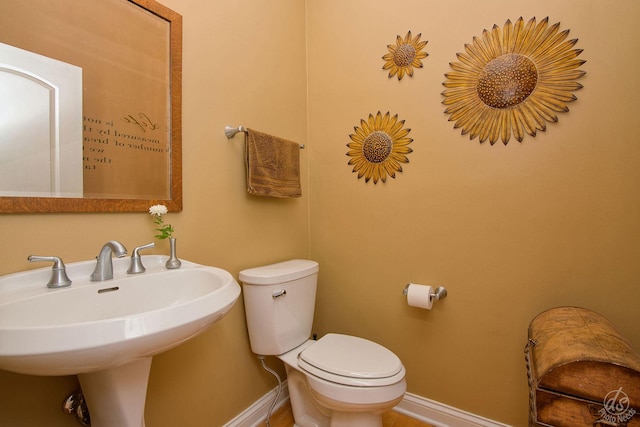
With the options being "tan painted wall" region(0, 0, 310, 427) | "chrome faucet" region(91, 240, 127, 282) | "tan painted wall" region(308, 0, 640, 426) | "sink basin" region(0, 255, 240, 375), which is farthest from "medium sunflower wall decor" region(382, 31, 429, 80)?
"chrome faucet" region(91, 240, 127, 282)

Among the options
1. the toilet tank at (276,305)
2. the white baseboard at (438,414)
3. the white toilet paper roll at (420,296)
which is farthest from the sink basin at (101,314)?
the white baseboard at (438,414)

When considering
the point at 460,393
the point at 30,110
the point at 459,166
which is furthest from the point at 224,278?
the point at 460,393

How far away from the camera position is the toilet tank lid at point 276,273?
1.28m

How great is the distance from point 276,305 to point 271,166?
26.5 inches

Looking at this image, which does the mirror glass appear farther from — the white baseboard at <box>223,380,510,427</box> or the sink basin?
the white baseboard at <box>223,380,510,427</box>

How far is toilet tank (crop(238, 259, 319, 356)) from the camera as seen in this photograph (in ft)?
4.25

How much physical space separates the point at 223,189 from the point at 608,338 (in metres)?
1.43

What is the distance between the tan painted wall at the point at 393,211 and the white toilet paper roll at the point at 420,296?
0.33 feet

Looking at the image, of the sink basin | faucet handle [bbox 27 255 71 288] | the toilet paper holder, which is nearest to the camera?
the sink basin

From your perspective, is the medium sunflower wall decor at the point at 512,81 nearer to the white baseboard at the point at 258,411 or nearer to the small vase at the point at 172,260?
the small vase at the point at 172,260

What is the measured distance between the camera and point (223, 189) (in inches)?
51.9

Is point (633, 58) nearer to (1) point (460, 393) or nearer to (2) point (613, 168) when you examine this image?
(2) point (613, 168)

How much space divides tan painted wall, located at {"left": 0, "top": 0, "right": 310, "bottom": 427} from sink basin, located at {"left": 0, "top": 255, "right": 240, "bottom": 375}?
0.12m
